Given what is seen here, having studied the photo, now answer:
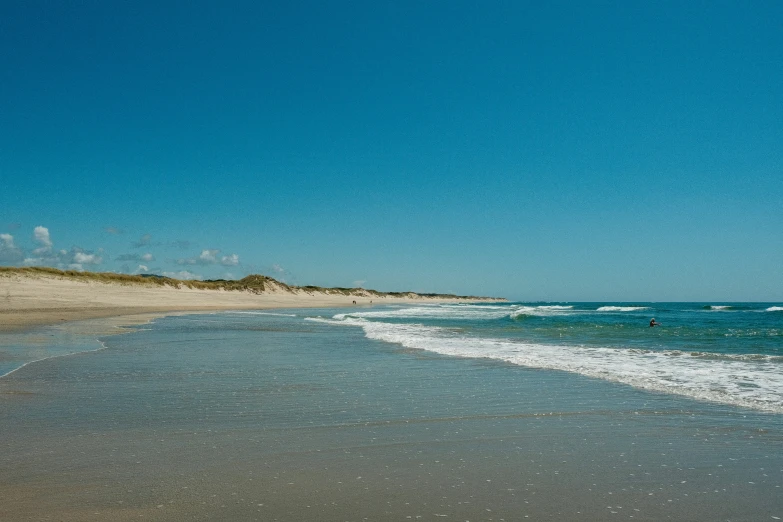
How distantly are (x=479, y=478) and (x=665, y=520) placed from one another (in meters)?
1.68

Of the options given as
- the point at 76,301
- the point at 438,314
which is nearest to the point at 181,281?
the point at 76,301

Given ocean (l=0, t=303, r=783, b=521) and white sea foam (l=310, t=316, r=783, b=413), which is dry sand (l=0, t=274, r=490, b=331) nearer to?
ocean (l=0, t=303, r=783, b=521)

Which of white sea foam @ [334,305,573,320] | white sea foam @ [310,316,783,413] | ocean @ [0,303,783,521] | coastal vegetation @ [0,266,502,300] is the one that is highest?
coastal vegetation @ [0,266,502,300]

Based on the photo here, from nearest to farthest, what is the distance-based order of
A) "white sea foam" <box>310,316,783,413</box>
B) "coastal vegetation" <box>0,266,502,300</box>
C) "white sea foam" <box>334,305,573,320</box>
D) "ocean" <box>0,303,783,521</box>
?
1. "ocean" <box>0,303,783,521</box>
2. "white sea foam" <box>310,316,783,413</box>
3. "white sea foam" <box>334,305,573,320</box>
4. "coastal vegetation" <box>0,266,502,300</box>

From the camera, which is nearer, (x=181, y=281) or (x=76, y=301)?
(x=76, y=301)

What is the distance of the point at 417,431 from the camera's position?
7449mm

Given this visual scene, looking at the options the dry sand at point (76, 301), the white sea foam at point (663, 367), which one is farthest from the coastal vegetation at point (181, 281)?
the white sea foam at point (663, 367)

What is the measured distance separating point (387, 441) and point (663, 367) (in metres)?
10.2

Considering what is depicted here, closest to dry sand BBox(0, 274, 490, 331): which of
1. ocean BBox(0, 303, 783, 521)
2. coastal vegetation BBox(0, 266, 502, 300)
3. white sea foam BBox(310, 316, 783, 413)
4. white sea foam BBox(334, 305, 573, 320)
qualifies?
coastal vegetation BBox(0, 266, 502, 300)

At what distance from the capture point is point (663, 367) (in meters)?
14.4

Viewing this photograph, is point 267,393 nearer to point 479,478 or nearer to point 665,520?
point 479,478

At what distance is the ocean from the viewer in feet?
15.9

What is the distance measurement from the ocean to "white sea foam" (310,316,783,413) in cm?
10

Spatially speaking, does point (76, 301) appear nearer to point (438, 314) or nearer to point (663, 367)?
point (438, 314)
